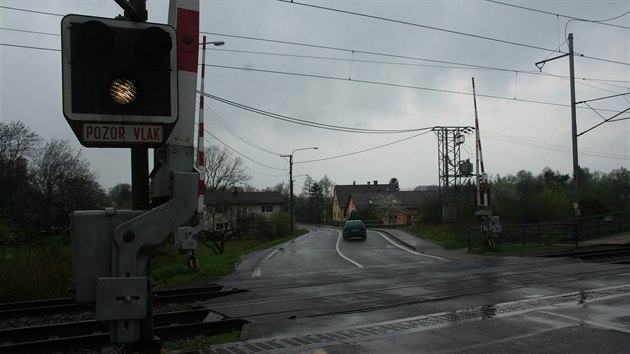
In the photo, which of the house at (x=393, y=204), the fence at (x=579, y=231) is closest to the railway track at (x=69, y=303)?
the fence at (x=579, y=231)

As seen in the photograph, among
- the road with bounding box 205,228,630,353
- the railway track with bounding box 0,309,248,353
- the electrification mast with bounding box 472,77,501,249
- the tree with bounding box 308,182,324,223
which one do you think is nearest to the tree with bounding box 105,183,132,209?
the railway track with bounding box 0,309,248,353

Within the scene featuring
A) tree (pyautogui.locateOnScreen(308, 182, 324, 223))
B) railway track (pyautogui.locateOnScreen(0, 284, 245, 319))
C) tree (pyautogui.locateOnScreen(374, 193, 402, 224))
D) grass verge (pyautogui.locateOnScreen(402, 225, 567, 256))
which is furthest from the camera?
tree (pyautogui.locateOnScreen(308, 182, 324, 223))

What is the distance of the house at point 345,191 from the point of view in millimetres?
121125

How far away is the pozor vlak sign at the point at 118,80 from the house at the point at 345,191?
115 m

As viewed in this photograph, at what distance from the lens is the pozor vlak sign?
271 centimetres

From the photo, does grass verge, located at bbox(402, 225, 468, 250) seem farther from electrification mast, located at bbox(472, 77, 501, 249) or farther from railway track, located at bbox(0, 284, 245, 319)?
railway track, located at bbox(0, 284, 245, 319)

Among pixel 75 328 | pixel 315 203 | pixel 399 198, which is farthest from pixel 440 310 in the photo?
pixel 315 203

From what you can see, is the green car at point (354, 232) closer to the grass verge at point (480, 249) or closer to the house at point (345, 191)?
the grass verge at point (480, 249)

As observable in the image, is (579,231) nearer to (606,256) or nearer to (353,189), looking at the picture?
(606,256)

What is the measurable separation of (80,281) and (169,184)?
699mm

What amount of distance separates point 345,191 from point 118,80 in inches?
4827

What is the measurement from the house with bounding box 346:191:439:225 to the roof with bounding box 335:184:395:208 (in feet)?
15.9

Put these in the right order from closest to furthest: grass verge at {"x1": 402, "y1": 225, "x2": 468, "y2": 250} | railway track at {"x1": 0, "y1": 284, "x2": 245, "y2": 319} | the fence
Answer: railway track at {"x1": 0, "y1": 284, "x2": 245, "y2": 319} < the fence < grass verge at {"x1": 402, "y1": 225, "x2": 468, "y2": 250}

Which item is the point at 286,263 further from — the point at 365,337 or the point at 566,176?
the point at 566,176
